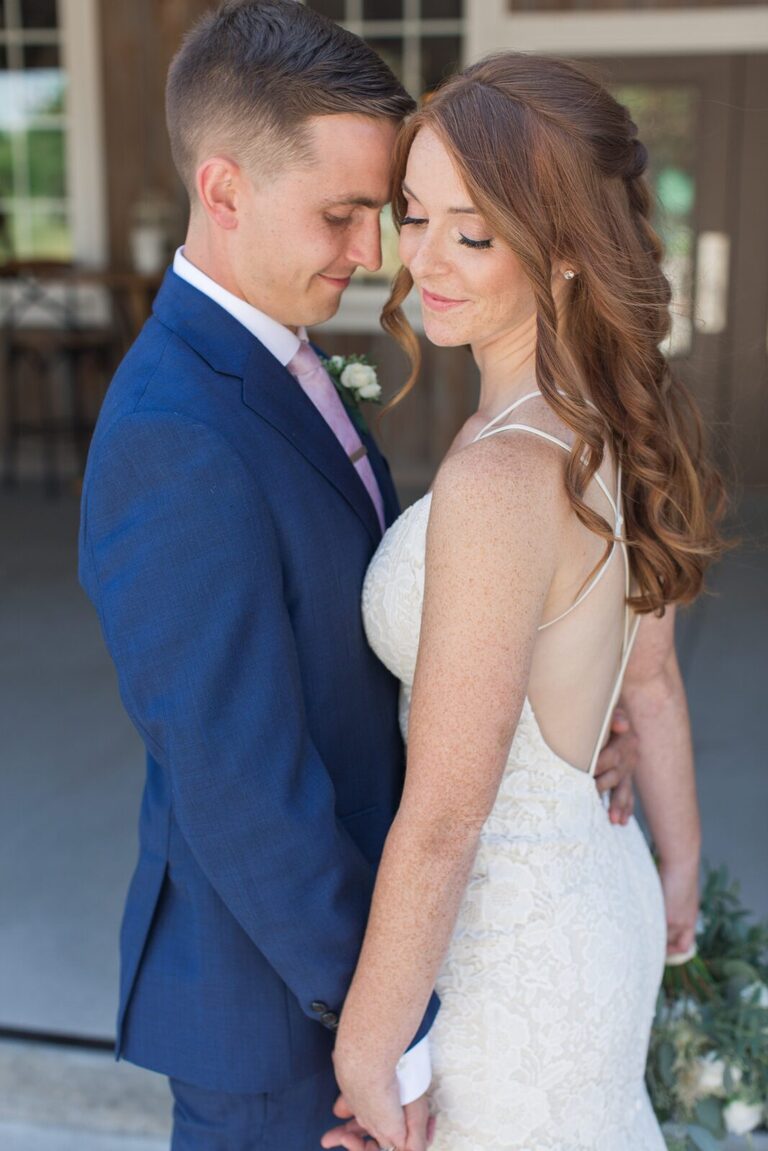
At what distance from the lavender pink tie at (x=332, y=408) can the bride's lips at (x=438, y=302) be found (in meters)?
0.20

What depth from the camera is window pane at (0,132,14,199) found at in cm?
751

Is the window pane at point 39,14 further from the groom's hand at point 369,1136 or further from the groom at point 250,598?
Answer: the groom's hand at point 369,1136

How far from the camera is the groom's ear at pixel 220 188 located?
1.36 meters

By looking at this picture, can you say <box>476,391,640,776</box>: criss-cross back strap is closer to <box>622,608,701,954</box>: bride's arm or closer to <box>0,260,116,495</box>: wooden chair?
<box>622,608,701,954</box>: bride's arm

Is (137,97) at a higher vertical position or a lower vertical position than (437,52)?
lower

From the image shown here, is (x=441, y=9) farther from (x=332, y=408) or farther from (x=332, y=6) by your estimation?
(x=332, y=408)

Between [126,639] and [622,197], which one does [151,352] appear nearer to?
[126,639]

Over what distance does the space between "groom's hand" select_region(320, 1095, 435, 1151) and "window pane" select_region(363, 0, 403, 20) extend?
21.4 feet

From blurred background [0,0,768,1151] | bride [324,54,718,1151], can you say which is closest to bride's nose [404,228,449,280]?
bride [324,54,718,1151]

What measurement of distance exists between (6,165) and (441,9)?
2782 millimetres

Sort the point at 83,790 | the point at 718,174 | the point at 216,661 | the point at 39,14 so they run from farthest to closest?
1. the point at 39,14
2. the point at 718,174
3. the point at 83,790
4. the point at 216,661

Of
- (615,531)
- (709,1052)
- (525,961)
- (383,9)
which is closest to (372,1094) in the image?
(525,961)

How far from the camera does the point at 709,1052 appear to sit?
1.87 meters

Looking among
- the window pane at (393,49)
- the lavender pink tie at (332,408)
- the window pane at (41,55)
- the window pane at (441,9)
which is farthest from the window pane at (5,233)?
the lavender pink tie at (332,408)
